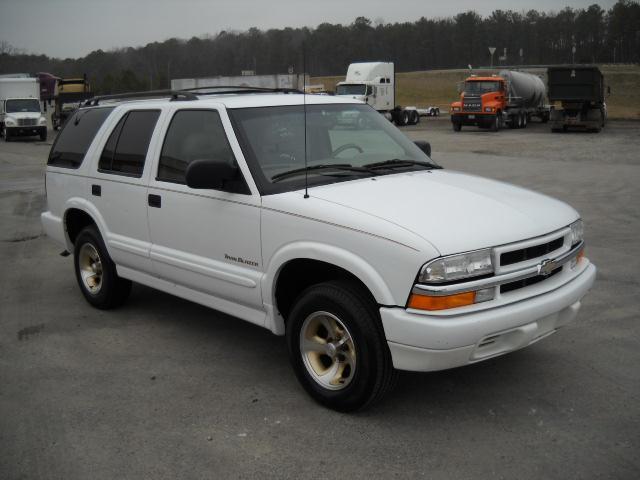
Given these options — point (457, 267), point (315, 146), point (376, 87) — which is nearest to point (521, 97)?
point (376, 87)

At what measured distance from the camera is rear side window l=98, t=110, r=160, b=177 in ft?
18.2

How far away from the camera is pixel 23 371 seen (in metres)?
4.93

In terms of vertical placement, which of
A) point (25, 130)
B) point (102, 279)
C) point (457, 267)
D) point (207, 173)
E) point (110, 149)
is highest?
point (25, 130)

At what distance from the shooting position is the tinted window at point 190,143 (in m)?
4.87

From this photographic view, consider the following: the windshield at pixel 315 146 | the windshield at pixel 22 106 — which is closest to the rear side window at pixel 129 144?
the windshield at pixel 315 146

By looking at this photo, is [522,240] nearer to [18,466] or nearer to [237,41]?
[18,466]

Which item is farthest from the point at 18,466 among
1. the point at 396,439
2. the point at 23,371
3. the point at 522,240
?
the point at 522,240

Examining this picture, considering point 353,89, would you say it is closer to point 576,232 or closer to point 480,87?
point 480,87

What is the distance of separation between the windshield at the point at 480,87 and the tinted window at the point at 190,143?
99.1 ft

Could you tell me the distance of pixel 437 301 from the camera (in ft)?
11.9

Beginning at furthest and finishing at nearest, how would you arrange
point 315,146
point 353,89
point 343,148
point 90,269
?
point 353,89, point 90,269, point 343,148, point 315,146

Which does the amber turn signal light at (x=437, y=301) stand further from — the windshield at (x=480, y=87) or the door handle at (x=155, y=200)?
the windshield at (x=480, y=87)

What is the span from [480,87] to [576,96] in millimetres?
4648

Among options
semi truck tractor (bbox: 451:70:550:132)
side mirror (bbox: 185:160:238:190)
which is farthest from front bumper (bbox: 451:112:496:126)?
side mirror (bbox: 185:160:238:190)
